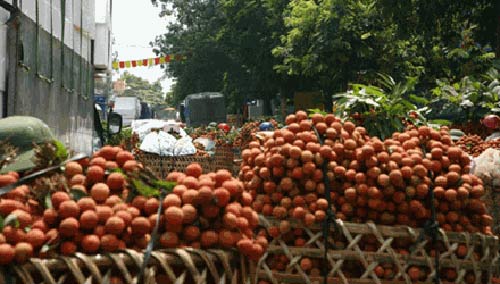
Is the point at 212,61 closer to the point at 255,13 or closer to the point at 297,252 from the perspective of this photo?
the point at 255,13

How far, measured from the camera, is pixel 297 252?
3980mm

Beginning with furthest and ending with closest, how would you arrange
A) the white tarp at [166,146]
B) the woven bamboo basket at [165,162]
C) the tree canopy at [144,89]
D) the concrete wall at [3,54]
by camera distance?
the tree canopy at [144,89], the white tarp at [166,146], the woven bamboo basket at [165,162], the concrete wall at [3,54]

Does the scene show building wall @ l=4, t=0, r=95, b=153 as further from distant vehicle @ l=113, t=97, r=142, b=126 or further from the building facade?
distant vehicle @ l=113, t=97, r=142, b=126

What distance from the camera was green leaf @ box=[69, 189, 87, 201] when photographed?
296 cm

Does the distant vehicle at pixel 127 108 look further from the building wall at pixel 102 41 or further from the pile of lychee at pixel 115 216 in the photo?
the pile of lychee at pixel 115 216

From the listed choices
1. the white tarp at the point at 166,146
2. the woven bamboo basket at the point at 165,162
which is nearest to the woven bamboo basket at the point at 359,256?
the woven bamboo basket at the point at 165,162

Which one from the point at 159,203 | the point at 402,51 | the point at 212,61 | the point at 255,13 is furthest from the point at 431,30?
the point at 212,61

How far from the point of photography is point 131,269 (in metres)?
2.72

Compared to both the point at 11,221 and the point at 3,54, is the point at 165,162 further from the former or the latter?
the point at 11,221

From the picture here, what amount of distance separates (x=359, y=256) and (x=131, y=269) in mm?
1614

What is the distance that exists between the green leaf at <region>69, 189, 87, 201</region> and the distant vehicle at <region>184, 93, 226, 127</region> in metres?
50.5

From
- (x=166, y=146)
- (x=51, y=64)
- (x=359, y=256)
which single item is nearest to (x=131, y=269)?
(x=359, y=256)

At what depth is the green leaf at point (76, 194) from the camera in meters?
2.96

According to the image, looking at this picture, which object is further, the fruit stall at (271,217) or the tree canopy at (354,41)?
the tree canopy at (354,41)
